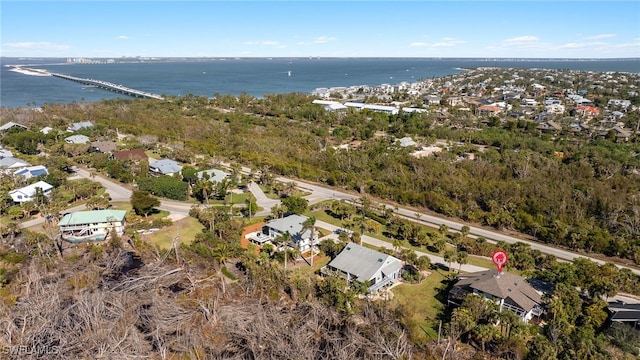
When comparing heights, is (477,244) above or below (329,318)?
below

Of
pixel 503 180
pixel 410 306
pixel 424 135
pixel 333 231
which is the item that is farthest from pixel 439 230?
pixel 424 135

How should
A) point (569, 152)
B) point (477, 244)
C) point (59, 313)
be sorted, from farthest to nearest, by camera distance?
1. point (569, 152)
2. point (477, 244)
3. point (59, 313)

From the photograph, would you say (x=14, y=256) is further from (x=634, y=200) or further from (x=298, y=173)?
(x=634, y=200)

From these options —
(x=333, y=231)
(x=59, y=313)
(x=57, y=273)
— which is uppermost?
(x=59, y=313)

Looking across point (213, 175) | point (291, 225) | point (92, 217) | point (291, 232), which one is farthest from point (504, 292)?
point (213, 175)

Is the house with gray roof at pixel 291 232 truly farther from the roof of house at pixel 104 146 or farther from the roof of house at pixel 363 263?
the roof of house at pixel 104 146

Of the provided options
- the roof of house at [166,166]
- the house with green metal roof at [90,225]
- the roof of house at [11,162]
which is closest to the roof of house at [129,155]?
the roof of house at [166,166]

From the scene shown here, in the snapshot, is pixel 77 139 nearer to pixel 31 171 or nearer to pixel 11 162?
pixel 11 162
